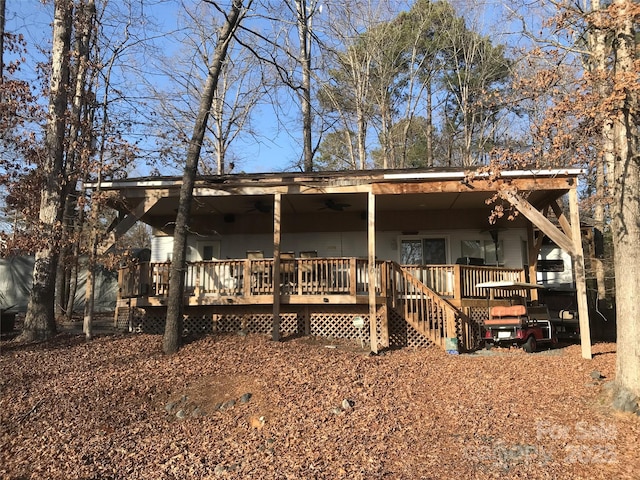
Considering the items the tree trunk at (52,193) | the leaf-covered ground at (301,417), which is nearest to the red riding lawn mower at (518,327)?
the leaf-covered ground at (301,417)

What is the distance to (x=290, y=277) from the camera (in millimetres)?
12805

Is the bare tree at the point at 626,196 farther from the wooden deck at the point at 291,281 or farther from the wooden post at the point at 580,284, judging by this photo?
the wooden deck at the point at 291,281

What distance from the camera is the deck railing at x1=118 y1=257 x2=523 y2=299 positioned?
12039 mm

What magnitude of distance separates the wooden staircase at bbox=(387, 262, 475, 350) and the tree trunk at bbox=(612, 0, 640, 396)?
171 inches

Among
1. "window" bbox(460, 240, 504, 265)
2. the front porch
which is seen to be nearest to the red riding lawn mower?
the front porch

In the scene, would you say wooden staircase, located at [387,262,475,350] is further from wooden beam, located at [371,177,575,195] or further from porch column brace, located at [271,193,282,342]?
porch column brace, located at [271,193,282,342]

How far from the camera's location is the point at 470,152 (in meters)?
26.2

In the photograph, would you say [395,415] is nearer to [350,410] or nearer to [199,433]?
[350,410]

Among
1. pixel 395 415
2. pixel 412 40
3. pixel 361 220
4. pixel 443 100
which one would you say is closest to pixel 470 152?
pixel 443 100

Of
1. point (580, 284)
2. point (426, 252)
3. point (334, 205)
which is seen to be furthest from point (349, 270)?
point (580, 284)

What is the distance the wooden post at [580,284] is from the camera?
1001 cm

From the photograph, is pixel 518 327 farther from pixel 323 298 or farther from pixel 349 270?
pixel 323 298

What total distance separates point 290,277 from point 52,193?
5.88 m

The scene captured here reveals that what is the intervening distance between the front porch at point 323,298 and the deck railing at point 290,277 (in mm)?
25
